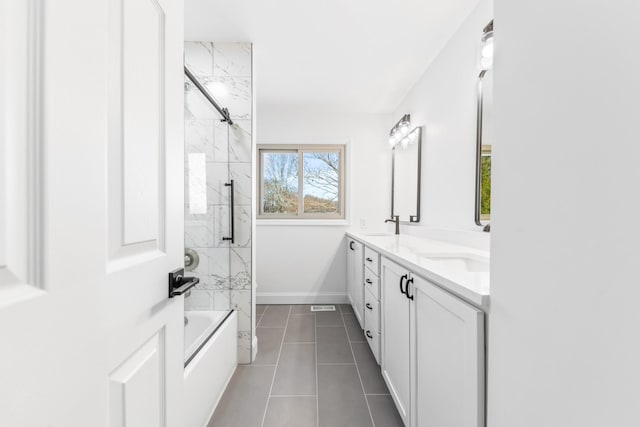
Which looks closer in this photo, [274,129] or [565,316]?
[565,316]

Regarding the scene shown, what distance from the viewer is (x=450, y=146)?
1981mm

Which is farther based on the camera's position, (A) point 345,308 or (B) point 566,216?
(A) point 345,308

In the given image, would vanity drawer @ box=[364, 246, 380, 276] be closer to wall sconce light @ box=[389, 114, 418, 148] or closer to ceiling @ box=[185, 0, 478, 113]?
wall sconce light @ box=[389, 114, 418, 148]

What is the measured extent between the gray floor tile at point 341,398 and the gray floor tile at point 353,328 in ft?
1.40

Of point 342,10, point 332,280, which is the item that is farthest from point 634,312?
point 332,280

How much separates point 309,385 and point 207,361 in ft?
2.17

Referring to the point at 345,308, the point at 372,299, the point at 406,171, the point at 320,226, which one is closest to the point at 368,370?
the point at 372,299

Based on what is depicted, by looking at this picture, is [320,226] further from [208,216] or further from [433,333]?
[433,333]

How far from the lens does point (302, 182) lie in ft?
11.1

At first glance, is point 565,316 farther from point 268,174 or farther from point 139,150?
point 268,174

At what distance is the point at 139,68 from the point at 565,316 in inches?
39.0

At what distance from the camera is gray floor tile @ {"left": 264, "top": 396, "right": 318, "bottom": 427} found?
1.39 meters

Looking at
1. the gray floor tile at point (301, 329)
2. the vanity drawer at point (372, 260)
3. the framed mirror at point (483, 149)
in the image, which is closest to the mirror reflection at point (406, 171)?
the vanity drawer at point (372, 260)

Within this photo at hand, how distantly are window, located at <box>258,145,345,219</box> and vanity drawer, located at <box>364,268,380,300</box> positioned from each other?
1313 millimetres
